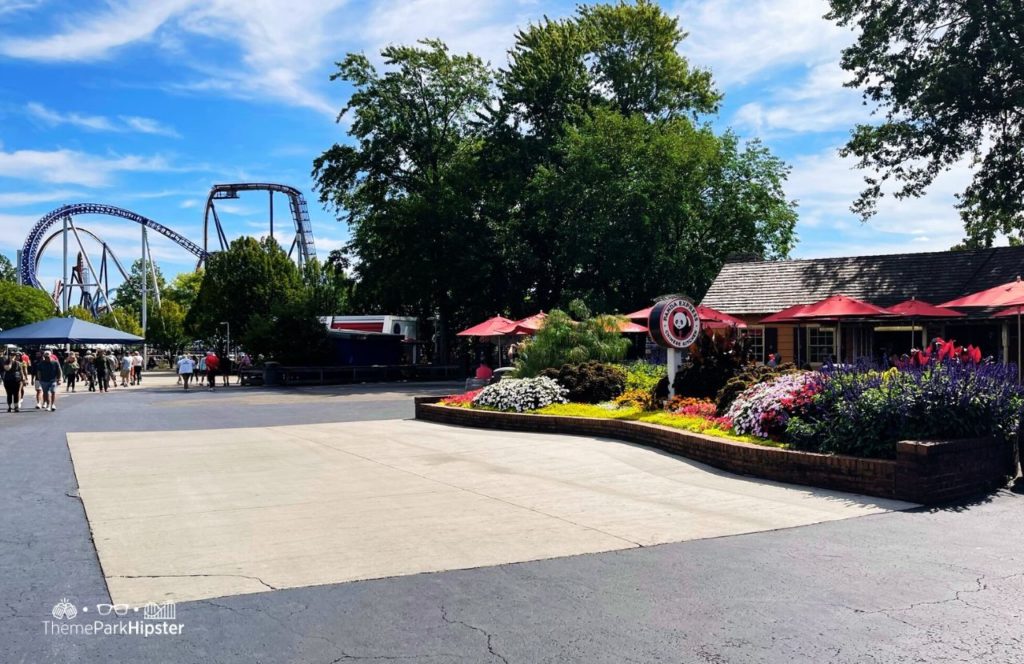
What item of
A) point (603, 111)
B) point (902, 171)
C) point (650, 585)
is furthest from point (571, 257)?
point (650, 585)

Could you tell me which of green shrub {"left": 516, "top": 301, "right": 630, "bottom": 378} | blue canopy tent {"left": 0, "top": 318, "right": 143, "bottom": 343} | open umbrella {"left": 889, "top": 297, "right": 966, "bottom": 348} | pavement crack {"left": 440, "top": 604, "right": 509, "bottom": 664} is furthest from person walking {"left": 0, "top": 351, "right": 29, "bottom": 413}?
open umbrella {"left": 889, "top": 297, "right": 966, "bottom": 348}

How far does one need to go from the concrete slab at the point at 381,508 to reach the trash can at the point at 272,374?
2515cm

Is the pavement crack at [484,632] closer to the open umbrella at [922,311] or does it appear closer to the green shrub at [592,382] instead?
the green shrub at [592,382]

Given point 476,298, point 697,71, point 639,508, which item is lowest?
point 639,508

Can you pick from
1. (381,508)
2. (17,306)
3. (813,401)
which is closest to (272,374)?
(381,508)

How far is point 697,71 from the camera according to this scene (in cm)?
4681

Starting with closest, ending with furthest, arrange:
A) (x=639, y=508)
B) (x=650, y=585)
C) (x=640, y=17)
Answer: (x=650, y=585) < (x=639, y=508) < (x=640, y=17)

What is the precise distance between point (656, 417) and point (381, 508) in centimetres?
668

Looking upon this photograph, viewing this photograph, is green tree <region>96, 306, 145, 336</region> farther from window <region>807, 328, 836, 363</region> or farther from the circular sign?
the circular sign

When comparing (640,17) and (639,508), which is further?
(640,17)

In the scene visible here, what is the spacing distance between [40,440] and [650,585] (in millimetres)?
13411

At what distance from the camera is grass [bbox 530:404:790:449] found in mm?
11236

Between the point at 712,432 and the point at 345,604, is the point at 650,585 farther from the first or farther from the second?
the point at 712,432

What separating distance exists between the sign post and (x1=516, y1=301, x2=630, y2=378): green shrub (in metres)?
4.43
